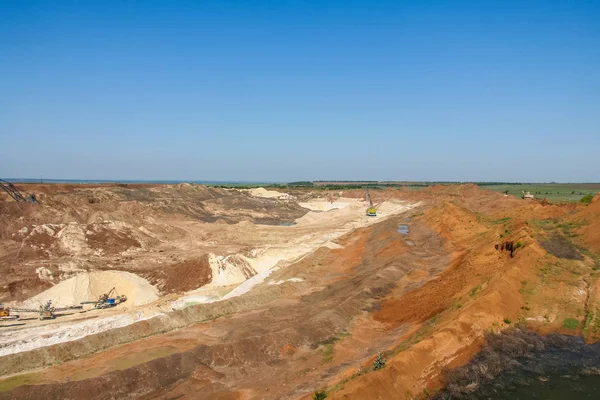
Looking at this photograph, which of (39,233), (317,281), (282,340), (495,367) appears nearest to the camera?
(495,367)

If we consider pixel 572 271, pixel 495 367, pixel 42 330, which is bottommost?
pixel 42 330

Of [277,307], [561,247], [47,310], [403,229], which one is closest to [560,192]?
[403,229]

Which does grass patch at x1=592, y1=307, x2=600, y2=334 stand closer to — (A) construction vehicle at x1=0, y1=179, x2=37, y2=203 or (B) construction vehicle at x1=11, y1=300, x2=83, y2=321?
(B) construction vehicle at x1=11, y1=300, x2=83, y2=321

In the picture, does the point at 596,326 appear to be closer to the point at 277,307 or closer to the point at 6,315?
the point at 277,307

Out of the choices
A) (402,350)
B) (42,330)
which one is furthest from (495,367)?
(42,330)

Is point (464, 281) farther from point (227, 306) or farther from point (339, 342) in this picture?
point (227, 306)

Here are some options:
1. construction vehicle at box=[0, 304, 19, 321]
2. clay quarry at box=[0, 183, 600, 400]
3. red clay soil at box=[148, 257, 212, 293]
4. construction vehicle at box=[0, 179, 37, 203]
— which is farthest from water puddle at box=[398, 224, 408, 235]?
construction vehicle at box=[0, 179, 37, 203]
